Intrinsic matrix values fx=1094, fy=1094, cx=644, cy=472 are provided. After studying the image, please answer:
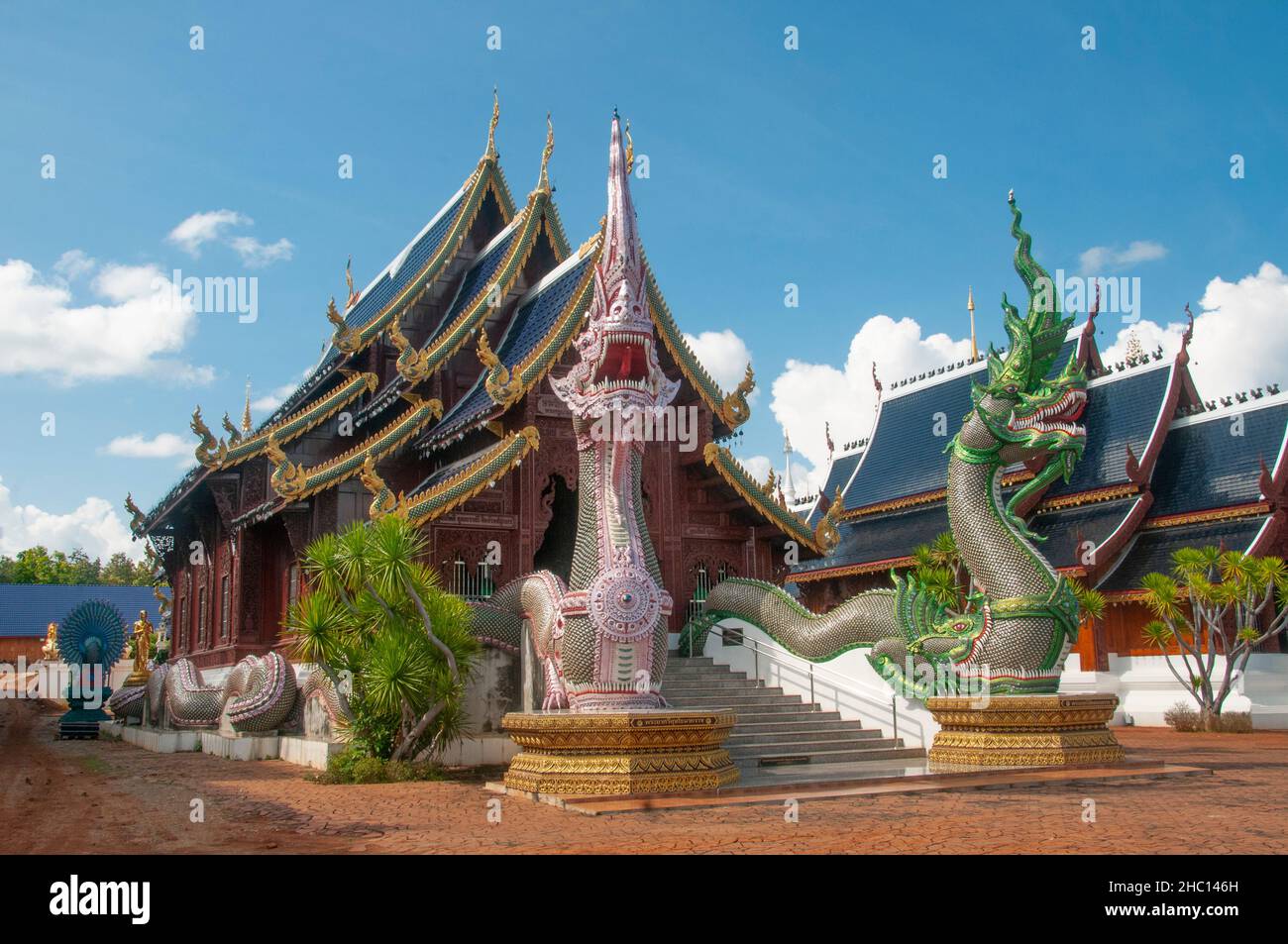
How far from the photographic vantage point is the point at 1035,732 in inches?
451

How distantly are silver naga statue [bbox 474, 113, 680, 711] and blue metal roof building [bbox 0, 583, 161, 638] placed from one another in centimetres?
4396

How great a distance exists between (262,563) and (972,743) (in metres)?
12.6

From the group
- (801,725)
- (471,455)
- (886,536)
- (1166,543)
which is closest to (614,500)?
(801,725)

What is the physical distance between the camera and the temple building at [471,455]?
15539mm

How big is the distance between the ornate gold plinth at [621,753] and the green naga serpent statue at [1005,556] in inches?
161

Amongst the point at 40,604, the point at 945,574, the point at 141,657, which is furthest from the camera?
the point at 40,604

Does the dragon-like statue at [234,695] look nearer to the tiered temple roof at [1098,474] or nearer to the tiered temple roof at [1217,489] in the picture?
the tiered temple roof at [1098,474]

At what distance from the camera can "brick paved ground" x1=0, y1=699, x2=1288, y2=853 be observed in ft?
22.5

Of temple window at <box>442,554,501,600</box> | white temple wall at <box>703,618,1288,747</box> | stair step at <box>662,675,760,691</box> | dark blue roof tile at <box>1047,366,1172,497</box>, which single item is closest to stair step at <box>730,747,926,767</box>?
white temple wall at <box>703,618,1288,747</box>

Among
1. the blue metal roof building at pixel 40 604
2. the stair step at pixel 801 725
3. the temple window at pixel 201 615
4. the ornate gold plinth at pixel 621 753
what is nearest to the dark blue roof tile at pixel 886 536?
the stair step at pixel 801 725

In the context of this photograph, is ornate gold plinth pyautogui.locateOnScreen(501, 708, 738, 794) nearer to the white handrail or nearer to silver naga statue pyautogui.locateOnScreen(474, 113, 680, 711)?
silver naga statue pyautogui.locateOnScreen(474, 113, 680, 711)

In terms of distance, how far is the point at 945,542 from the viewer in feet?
75.8

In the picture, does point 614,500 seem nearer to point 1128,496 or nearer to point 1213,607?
point 1213,607

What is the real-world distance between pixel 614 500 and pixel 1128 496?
17.0m
